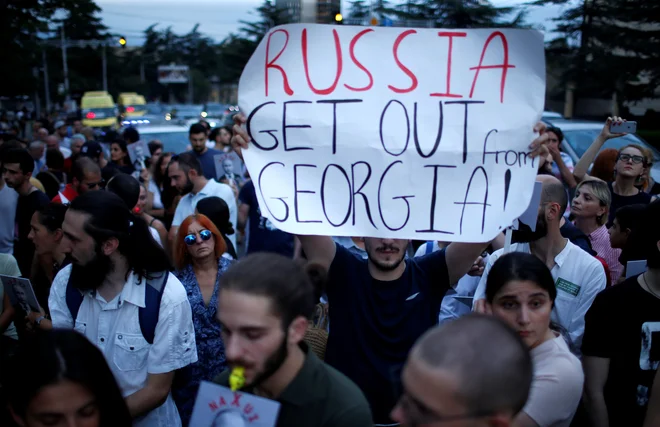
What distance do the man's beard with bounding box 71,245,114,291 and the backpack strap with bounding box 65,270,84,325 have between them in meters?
0.08

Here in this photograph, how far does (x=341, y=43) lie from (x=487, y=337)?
183 centimetres

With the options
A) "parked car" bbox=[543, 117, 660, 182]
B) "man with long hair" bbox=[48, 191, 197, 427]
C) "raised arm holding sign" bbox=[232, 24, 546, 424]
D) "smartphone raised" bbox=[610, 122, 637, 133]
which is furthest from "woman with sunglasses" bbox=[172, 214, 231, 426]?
"parked car" bbox=[543, 117, 660, 182]

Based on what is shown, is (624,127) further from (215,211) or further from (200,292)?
(200,292)

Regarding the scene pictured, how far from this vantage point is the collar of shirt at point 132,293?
310 cm

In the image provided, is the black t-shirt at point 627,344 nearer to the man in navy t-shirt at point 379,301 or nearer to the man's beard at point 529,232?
the man in navy t-shirt at point 379,301

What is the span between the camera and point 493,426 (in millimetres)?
1748

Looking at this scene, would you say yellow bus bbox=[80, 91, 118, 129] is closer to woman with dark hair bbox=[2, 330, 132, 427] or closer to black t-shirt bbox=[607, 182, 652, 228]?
black t-shirt bbox=[607, 182, 652, 228]

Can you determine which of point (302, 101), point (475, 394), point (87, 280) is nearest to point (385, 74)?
point (302, 101)

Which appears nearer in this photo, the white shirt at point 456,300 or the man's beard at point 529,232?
the man's beard at point 529,232

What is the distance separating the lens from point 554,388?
262 cm

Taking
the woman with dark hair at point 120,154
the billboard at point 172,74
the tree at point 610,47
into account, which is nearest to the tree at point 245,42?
the billboard at point 172,74

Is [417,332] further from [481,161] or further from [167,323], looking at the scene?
[167,323]

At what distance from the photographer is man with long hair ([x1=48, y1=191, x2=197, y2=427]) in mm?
3094

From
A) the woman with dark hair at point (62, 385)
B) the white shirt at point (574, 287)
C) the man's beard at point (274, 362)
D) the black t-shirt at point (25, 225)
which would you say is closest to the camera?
the man's beard at point (274, 362)
